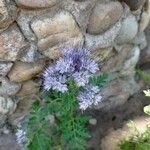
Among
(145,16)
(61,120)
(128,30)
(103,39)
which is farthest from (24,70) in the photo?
(145,16)

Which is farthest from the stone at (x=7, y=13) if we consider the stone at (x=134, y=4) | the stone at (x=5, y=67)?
the stone at (x=134, y=4)

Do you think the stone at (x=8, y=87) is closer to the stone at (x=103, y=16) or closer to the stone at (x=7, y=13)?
the stone at (x=7, y=13)

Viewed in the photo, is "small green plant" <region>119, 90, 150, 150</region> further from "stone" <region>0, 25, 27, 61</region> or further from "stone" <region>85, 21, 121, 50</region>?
"stone" <region>0, 25, 27, 61</region>

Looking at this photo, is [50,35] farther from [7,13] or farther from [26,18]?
[7,13]

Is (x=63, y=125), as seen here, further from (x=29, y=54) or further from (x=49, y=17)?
(x=49, y=17)

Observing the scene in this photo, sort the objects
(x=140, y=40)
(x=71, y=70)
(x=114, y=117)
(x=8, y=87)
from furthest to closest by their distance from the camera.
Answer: (x=114, y=117)
(x=140, y=40)
(x=8, y=87)
(x=71, y=70)

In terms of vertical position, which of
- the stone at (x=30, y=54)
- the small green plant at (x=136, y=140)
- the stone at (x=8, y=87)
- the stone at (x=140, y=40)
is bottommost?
the small green plant at (x=136, y=140)

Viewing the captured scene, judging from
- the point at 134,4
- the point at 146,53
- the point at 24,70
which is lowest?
the point at 146,53

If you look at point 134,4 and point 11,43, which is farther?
point 134,4

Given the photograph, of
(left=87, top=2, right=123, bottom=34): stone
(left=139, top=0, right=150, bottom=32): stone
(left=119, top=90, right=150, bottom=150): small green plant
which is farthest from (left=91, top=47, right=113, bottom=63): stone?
(left=119, top=90, right=150, bottom=150): small green plant
